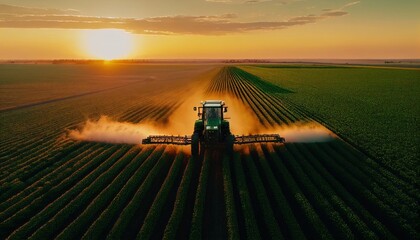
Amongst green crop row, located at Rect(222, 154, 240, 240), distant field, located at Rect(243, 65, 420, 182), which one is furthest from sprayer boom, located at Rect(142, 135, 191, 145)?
distant field, located at Rect(243, 65, 420, 182)

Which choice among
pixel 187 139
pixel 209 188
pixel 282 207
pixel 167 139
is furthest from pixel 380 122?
pixel 209 188

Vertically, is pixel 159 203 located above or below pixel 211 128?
below

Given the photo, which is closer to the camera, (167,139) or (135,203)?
(135,203)

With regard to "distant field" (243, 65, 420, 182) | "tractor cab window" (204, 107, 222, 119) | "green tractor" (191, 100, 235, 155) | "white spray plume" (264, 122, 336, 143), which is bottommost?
"distant field" (243, 65, 420, 182)

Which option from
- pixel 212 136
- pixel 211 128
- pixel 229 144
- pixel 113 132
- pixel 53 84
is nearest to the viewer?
pixel 211 128

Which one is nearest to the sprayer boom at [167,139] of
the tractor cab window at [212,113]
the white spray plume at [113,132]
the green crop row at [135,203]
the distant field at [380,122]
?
the green crop row at [135,203]

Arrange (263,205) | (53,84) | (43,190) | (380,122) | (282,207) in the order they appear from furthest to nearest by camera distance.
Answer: (53,84)
(380,122)
(43,190)
(263,205)
(282,207)

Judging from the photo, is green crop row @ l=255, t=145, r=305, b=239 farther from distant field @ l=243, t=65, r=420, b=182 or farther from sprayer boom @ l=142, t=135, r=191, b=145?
distant field @ l=243, t=65, r=420, b=182

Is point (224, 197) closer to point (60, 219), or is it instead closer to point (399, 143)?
point (60, 219)

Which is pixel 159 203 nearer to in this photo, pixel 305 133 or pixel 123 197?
pixel 123 197
